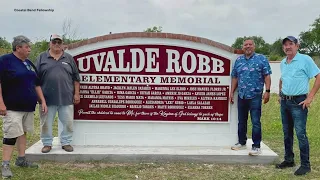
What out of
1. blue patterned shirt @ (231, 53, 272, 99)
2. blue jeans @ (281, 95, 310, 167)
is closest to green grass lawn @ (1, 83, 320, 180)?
blue jeans @ (281, 95, 310, 167)

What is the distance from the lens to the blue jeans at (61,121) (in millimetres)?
5730

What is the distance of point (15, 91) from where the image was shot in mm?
4902

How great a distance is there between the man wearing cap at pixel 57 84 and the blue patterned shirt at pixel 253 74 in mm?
2297

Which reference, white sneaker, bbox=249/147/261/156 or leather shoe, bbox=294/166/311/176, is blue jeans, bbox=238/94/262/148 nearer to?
white sneaker, bbox=249/147/261/156

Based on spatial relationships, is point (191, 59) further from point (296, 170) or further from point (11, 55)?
point (11, 55)

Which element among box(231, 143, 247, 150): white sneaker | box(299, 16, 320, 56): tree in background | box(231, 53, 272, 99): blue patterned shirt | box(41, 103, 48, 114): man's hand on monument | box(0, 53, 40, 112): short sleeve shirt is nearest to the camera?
box(0, 53, 40, 112): short sleeve shirt

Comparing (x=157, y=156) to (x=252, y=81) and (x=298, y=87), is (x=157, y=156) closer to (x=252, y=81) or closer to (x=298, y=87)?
(x=252, y=81)

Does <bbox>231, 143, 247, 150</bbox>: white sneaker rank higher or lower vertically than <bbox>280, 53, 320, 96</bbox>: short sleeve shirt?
lower

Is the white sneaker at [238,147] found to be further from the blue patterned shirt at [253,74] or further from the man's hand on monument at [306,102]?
the man's hand on monument at [306,102]

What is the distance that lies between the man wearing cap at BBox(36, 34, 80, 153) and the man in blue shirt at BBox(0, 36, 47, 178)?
46 cm

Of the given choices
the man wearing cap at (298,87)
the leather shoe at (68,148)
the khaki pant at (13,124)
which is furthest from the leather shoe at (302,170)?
the khaki pant at (13,124)

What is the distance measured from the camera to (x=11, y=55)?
4.94 metres

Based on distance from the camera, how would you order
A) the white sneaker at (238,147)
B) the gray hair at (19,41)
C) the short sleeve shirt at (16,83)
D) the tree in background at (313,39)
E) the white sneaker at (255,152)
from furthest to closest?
the tree in background at (313,39)
the white sneaker at (238,147)
the white sneaker at (255,152)
the gray hair at (19,41)
the short sleeve shirt at (16,83)

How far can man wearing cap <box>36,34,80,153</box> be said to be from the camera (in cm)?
555
